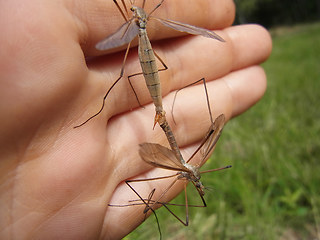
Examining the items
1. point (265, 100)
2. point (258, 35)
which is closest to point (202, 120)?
point (258, 35)

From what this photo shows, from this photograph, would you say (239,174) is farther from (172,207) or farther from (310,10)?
(310,10)

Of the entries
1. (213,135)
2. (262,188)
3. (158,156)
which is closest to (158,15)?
(213,135)

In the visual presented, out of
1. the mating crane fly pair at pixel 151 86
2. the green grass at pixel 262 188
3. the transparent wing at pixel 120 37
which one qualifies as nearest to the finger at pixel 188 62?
the mating crane fly pair at pixel 151 86

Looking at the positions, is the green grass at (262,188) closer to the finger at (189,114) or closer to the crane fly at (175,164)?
the crane fly at (175,164)

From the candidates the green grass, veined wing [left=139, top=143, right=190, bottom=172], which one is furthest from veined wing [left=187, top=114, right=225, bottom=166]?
the green grass

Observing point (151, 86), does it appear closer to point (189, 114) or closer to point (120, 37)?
point (120, 37)

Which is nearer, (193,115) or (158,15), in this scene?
(158,15)

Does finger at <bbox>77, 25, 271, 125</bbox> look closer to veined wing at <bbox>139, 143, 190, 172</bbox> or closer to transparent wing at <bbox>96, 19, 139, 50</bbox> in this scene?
transparent wing at <bbox>96, 19, 139, 50</bbox>

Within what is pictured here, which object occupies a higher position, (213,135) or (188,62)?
(188,62)
